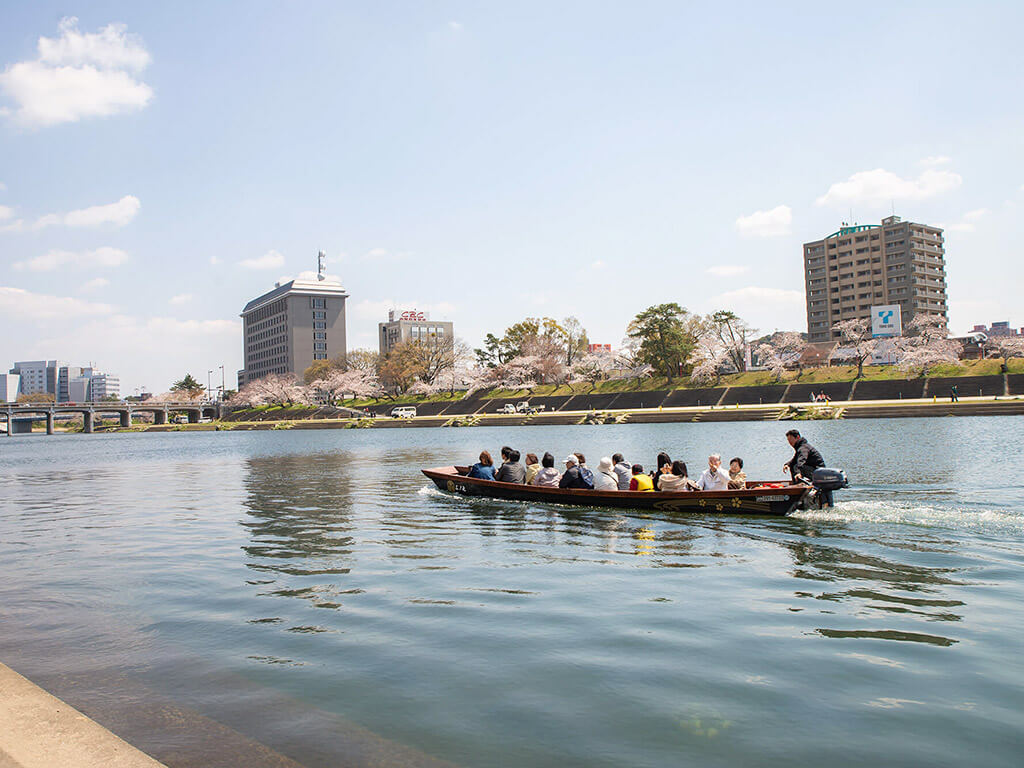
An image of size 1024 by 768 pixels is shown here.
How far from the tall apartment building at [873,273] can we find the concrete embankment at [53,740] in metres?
128

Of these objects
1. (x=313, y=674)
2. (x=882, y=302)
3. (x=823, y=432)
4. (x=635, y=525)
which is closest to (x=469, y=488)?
(x=635, y=525)

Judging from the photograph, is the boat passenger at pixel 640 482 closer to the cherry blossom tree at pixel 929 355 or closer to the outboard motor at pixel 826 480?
the outboard motor at pixel 826 480

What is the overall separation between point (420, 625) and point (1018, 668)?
6.38 metres

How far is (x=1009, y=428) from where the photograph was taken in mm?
35719

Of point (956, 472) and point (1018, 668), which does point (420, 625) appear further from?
point (956, 472)

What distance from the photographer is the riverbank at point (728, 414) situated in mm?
51156

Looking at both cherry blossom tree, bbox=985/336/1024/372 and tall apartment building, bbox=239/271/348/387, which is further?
tall apartment building, bbox=239/271/348/387

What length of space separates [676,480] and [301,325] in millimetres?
161803

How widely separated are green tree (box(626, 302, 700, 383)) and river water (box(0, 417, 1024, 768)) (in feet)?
229

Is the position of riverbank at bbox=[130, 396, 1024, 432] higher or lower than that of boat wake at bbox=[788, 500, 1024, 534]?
higher

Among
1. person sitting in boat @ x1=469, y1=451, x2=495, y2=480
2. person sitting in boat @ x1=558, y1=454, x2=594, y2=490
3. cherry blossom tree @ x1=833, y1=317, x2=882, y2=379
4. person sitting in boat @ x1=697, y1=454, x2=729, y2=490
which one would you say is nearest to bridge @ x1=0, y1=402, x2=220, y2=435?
cherry blossom tree @ x1=833, y1=317, x2=882, y2=379

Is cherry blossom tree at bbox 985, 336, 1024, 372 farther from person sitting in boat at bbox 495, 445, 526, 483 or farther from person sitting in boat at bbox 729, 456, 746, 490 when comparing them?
person sitting in boat at bbox 495, 445, 526, 483

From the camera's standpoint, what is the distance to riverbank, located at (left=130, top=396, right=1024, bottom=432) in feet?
168

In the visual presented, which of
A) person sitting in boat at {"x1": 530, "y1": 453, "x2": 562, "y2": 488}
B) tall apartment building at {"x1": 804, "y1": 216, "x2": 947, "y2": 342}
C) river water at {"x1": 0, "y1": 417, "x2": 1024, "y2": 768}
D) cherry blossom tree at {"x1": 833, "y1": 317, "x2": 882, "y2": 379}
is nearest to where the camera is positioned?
river water at {"x1": 0, "y1": 417, "x2": 1024, "y2": 768}
